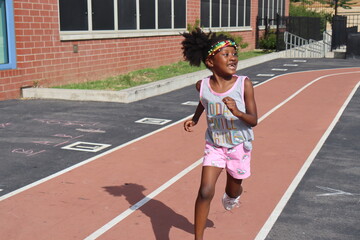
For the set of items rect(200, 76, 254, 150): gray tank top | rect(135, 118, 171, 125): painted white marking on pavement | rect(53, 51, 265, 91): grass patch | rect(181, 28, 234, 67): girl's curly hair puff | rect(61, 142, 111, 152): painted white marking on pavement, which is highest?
rect(181, 28, 234, 67): girl's curly hair puff

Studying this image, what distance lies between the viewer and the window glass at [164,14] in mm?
21469

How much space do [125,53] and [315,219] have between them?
14.4m

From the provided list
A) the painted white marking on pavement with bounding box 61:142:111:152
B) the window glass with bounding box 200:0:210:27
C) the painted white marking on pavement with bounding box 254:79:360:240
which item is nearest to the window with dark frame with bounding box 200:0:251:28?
the window glass with bounding box 200:0:210:27

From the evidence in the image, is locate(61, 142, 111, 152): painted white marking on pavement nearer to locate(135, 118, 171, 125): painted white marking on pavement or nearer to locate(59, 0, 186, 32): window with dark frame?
locate(135, 118, 171, 125): painted white marking on pavement

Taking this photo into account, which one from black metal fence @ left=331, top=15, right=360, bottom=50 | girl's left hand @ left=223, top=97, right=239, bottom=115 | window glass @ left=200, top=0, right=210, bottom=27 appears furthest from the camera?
black metal fence @ left=331, top=15, right=360, bottom=50

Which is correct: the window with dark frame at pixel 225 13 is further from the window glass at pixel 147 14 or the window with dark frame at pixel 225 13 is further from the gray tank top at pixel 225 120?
the gray tank top at pixel 225 120

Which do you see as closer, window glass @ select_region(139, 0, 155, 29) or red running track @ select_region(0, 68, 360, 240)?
red running track @ select_region(0, 68, 360, 240)

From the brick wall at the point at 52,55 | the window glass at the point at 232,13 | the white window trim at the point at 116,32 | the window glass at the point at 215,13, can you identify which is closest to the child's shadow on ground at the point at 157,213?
the brick wall at the point at 52,55

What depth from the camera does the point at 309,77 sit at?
→ 19.3 metres

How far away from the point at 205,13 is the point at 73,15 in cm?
1187

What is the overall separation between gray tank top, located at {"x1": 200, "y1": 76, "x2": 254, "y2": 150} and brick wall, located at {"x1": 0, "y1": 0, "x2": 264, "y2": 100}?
393 inches

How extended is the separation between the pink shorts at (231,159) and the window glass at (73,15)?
11900 millimetres

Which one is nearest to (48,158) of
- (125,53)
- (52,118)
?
(52,118)

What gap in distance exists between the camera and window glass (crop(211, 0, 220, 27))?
2752 centimetres
